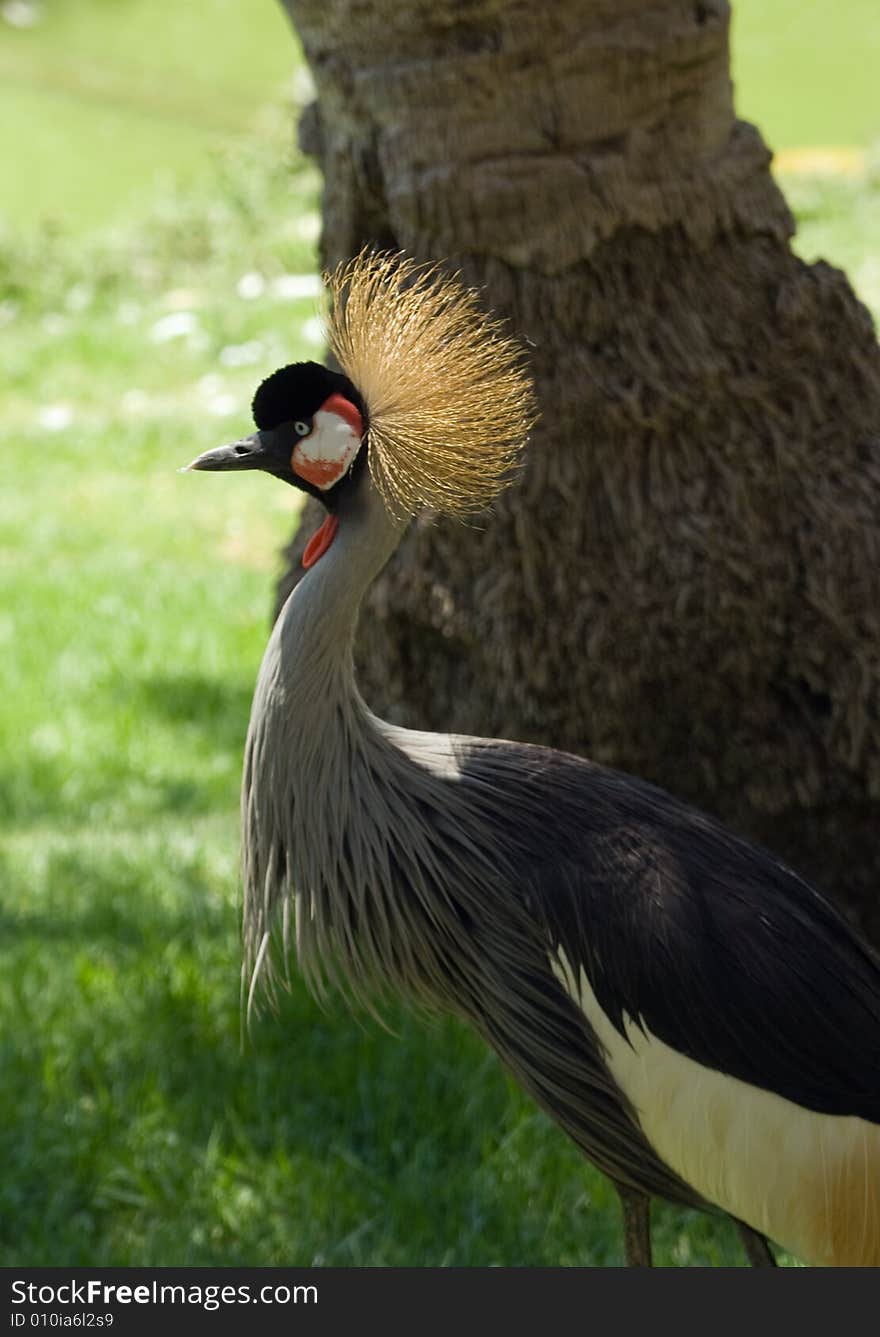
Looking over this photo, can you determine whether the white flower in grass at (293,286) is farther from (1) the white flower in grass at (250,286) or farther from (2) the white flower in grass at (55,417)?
(2) the white flower in grass at (55,417)

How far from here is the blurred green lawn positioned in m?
2.82

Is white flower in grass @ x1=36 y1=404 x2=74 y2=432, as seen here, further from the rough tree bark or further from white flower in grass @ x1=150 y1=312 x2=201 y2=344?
the rough tree bark

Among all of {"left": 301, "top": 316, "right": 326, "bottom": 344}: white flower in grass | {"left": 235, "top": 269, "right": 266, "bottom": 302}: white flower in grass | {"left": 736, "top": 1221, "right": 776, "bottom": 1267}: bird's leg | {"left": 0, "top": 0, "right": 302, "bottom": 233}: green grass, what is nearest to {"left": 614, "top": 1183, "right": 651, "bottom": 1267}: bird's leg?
{"left": 736, "top": 1221, "right": 776, "bottom": 1267}: bird's leg

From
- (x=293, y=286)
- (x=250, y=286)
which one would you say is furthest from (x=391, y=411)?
(x=250, y=286)

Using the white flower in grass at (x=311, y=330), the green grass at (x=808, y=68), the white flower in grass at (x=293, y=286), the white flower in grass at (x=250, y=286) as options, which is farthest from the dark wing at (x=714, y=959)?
the green grass at (x=808, y=68)

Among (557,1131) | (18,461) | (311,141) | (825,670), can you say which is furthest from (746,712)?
(18,461)

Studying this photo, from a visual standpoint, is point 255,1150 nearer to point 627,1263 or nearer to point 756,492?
point 627,1263

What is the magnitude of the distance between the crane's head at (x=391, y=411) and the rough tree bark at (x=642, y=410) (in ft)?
2.02

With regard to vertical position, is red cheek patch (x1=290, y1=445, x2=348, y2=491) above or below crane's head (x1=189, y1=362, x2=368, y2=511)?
below

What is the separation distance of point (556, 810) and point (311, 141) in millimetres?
1444

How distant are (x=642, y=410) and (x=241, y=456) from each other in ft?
3.23

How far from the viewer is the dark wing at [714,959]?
7.32 feet

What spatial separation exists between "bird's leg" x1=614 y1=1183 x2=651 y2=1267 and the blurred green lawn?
1.07 feet

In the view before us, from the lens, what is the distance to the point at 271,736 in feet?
7.65
